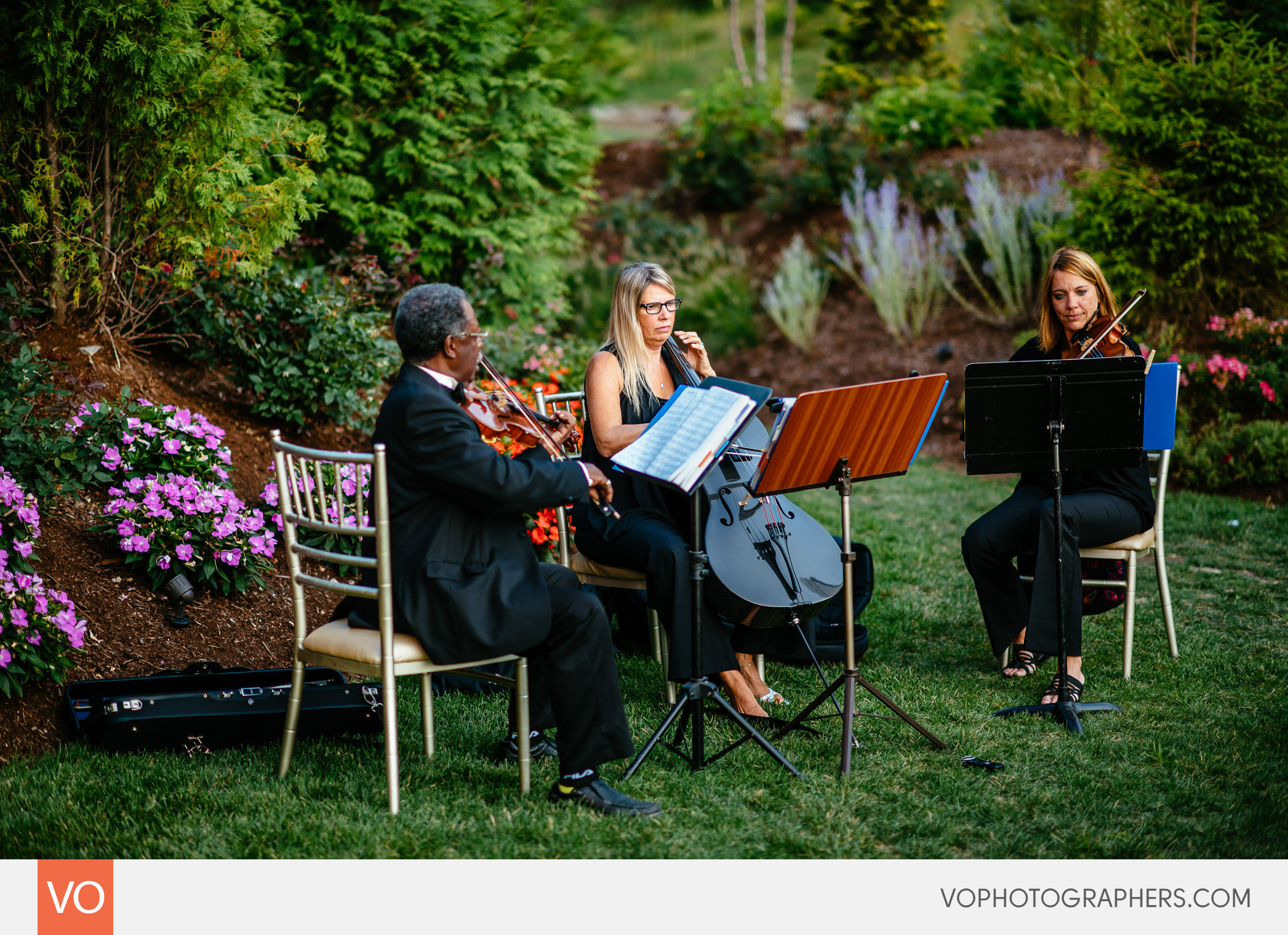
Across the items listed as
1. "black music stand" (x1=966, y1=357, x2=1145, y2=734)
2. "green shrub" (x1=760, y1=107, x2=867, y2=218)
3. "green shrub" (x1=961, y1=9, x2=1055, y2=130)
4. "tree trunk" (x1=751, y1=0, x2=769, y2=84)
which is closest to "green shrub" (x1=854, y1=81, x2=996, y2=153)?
"green shrub" (x1=760, y1=107, x2=867, y2=218)

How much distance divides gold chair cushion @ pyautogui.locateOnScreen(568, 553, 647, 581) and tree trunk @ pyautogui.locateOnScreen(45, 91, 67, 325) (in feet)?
8.23

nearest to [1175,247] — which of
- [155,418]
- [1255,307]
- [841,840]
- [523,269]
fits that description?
[1255,307]

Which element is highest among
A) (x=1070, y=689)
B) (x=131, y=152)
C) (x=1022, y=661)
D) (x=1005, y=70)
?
(x=1005, y=70)

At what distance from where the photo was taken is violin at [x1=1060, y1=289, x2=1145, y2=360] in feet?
13.7

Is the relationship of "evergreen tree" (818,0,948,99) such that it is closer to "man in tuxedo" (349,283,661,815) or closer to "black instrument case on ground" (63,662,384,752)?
"man in tuxedo" (349,283,661,815)

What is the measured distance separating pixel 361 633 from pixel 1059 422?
94.4 inches

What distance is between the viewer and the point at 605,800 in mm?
3006

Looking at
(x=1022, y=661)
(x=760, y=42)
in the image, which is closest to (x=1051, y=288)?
(x=1022, y=661)

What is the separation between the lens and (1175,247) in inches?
281

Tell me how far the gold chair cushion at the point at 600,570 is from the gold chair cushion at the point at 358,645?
3.17 feet

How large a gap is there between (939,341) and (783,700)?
6.25 meters

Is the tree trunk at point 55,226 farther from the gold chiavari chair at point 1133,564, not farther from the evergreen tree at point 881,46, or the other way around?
the evergreen tree at point 881,46

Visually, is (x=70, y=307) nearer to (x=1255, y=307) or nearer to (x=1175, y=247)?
(x=1175, y=247)

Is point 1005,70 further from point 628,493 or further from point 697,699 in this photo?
point 697,699
